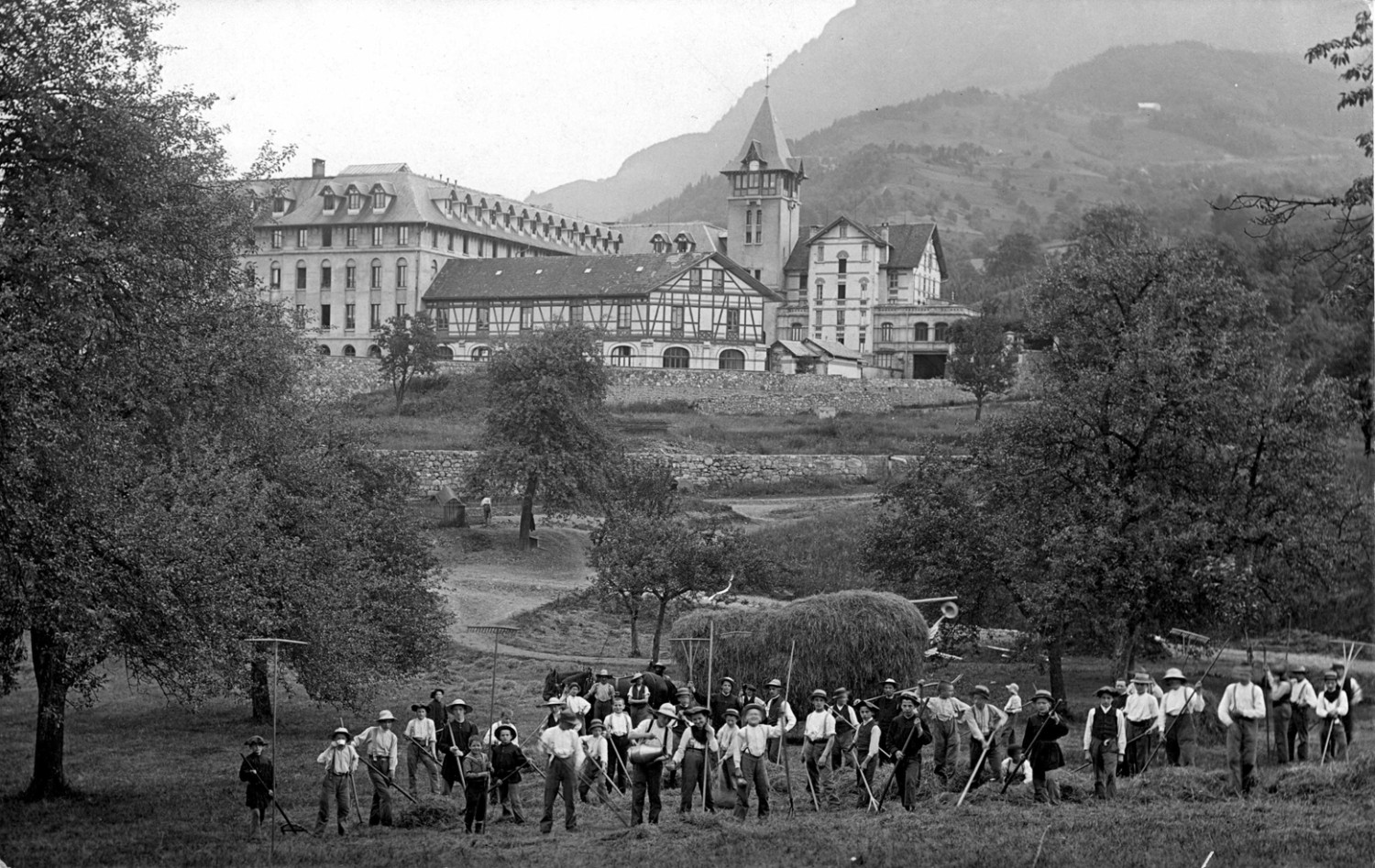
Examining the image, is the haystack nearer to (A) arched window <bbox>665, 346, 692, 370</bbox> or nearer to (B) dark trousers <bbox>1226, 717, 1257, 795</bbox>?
(B) dark trousers <bbox>1226, 717, 1257, 795</bbox>

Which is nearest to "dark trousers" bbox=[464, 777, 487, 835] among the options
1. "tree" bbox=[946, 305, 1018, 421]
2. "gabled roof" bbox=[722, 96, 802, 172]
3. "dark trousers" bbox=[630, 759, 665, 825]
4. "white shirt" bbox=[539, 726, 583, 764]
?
"white shirt" bbox=[539, 726, 583, 764]

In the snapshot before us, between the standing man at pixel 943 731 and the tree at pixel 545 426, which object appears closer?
the standing man at pixel 943 731

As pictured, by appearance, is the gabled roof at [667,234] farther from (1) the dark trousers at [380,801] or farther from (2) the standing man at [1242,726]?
(2) the standing man at [1242,726]

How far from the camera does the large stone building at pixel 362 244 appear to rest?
98062mm

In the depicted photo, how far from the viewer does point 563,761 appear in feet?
57.6

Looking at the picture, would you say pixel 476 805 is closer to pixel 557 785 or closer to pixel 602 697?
pixel 557 785

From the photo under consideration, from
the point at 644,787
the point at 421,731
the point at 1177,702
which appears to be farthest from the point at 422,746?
the point at 1177,702

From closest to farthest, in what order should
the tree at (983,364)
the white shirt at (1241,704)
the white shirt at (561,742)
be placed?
the white shirt at (561,742) → the white shirt at (1241,704) → the tree at (983,364)

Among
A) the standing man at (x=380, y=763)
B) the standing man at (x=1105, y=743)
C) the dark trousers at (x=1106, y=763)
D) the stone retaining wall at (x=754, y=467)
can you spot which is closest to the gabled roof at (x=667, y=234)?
the stone retaining wall at (x=754, y=467)

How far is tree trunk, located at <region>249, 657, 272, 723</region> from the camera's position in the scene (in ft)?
82.5

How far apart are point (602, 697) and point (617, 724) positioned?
2475 millimetres

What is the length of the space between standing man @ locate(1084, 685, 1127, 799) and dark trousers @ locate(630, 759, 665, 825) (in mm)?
5027

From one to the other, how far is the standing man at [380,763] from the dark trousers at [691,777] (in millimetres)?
3546

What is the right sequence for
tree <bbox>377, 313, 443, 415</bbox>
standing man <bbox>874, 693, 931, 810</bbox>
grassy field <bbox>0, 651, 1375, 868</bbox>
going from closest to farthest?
grassy field <bbox>0, 651, 1375, 868</bbox> < standing man <bbox>874, 693, 931, 810</bbox> < tree <bbox>377, 313, 443, 415</bbox>
